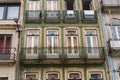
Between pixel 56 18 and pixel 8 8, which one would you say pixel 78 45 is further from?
pixel 8 8

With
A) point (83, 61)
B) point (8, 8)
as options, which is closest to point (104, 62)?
point (83, 61)

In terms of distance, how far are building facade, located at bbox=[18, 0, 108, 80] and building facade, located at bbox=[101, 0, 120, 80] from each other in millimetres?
481

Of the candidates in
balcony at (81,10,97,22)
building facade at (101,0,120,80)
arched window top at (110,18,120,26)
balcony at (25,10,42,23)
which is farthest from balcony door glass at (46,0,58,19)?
arched window top at (110,18,120,26)

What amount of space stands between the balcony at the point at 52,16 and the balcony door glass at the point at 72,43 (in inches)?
54.4

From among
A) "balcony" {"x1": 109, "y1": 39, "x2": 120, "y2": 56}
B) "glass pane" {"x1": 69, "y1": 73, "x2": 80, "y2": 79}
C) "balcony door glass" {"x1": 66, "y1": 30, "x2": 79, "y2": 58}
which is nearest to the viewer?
"glass pane" {"x1": 69, "y1": 73, "x2": 80, "y2": 79}

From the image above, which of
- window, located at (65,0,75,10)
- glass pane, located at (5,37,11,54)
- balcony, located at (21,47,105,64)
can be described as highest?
window, located at (65,0,75,10)

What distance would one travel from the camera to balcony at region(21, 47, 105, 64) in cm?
1712

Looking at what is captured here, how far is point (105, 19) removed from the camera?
63.7 ft

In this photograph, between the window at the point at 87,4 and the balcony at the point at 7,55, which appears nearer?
the balcony at the point at 7,55

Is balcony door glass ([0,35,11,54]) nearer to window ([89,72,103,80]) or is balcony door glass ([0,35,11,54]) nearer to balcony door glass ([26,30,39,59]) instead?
balcony door glass ([26,30,39,59])

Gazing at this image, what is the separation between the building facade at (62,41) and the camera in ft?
56.2

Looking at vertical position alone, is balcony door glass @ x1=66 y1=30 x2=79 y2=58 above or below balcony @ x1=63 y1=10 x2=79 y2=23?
below

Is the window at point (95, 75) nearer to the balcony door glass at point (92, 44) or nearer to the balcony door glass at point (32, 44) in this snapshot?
the balcony door glass at point (92, 44)

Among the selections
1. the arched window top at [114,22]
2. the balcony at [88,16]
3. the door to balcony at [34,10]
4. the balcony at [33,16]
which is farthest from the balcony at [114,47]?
the door to balcony at [34,10]
